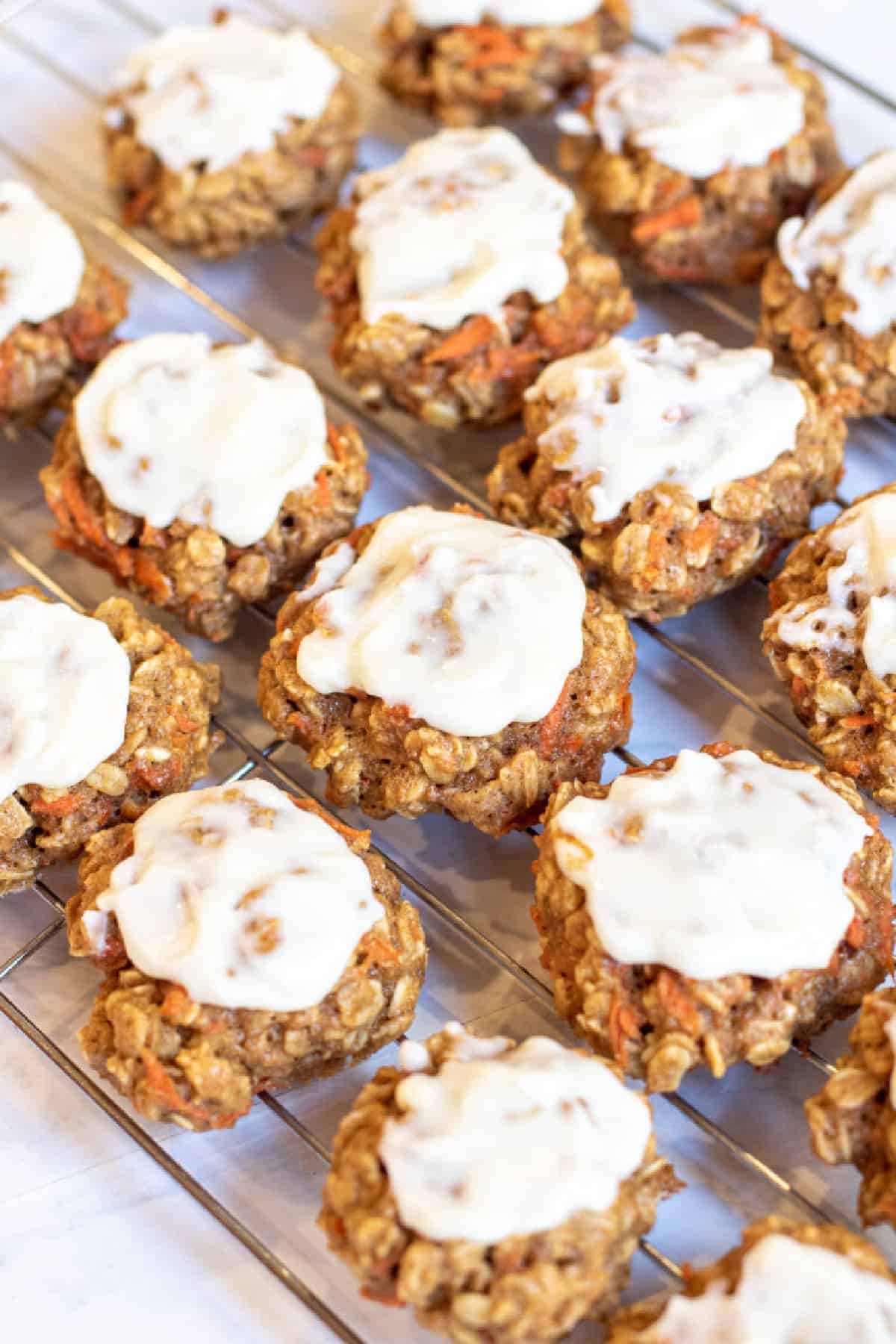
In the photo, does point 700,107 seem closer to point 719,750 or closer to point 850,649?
point 850,649

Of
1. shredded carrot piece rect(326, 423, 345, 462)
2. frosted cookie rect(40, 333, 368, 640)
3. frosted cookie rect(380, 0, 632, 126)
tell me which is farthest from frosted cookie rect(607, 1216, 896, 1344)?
frosted cookie rect(380, 0, 632, 126)

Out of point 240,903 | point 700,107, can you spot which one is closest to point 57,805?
point 240,903

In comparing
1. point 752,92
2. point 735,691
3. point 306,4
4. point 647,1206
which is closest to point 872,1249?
point 647,1206

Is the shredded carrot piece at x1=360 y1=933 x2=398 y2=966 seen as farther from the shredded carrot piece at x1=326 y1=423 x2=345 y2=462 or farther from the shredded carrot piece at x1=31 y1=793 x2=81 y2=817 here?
the shredded carrot piece at x1=326 y1=423 x2=345 y2=462

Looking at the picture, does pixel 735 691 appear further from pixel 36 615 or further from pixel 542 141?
pixel 542 141

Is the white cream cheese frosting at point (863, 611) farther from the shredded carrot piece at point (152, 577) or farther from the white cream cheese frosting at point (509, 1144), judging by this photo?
the shredded carrot piece at point (152, 577)

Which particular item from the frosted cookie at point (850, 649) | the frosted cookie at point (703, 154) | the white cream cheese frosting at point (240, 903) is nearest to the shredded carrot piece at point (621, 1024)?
the white cream cheese frosting at point (240, 903)
